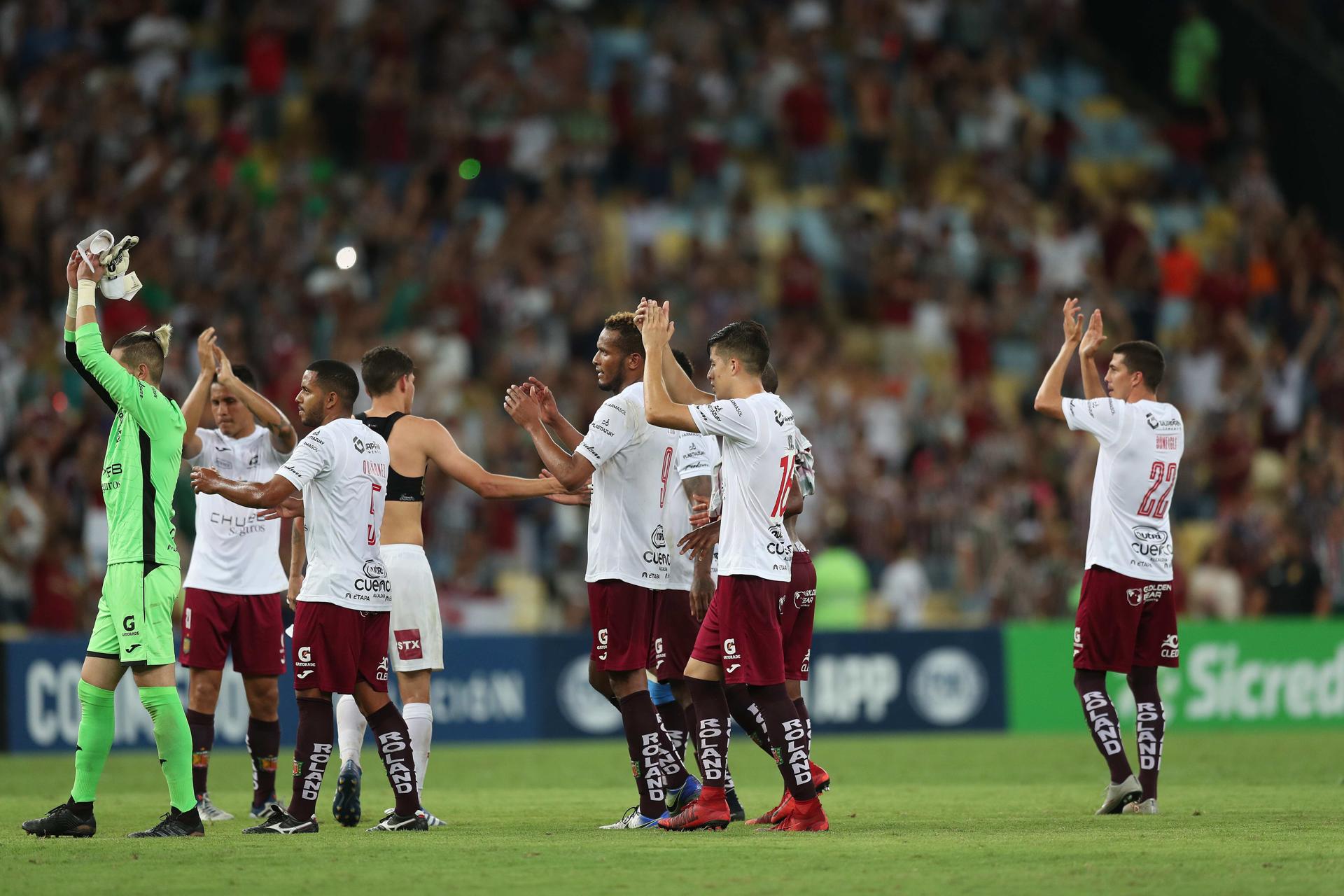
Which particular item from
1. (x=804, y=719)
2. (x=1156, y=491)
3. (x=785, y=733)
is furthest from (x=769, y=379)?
(x=1156, y=491)

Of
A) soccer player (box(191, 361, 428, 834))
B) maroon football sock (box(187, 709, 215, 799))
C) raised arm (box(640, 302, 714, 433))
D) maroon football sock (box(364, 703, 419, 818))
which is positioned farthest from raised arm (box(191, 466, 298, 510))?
maroon football sock (box(187, 709, 215, 799))

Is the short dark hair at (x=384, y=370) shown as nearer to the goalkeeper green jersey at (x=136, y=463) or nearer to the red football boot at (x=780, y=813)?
the goalkeeper green jersey at (x=136, y=463)

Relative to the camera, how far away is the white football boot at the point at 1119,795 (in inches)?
473

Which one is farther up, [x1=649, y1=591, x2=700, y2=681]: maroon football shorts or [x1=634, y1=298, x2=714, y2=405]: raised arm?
[x1=634, y1=298, x2=714, y2=405]: raised arm

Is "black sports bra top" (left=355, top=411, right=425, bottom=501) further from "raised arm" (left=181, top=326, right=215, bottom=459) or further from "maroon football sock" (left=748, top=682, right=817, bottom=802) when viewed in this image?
"maroon football sock" (left=748, top=682, right=817, bottom=802)

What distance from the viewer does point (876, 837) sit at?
34.3ft

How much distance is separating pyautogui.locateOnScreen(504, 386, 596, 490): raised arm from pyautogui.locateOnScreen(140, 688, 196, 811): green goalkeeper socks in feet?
8.37

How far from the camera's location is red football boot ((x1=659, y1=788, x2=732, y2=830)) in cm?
1078

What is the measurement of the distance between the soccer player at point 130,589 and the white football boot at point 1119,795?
5.68 meters

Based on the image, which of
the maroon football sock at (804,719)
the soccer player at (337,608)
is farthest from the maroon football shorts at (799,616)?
the soccer player at (337,608)

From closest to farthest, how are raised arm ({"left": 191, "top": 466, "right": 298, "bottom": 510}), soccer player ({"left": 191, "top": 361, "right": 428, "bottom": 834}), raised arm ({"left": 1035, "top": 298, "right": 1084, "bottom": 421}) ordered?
raised arm ({"left": 191, "top": 466, "right": 298, "bottom": 510})
soccer player ({"left": 191, "top": 361, "right": 428, "bottom": 834})
raised arm ({"left": 1035, "top": 298, "right": 1084, "bottom": 421})

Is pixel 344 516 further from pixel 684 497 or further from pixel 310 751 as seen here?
pixel 684 497

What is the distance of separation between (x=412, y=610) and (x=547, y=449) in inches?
53.3

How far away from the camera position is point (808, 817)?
10656mm
